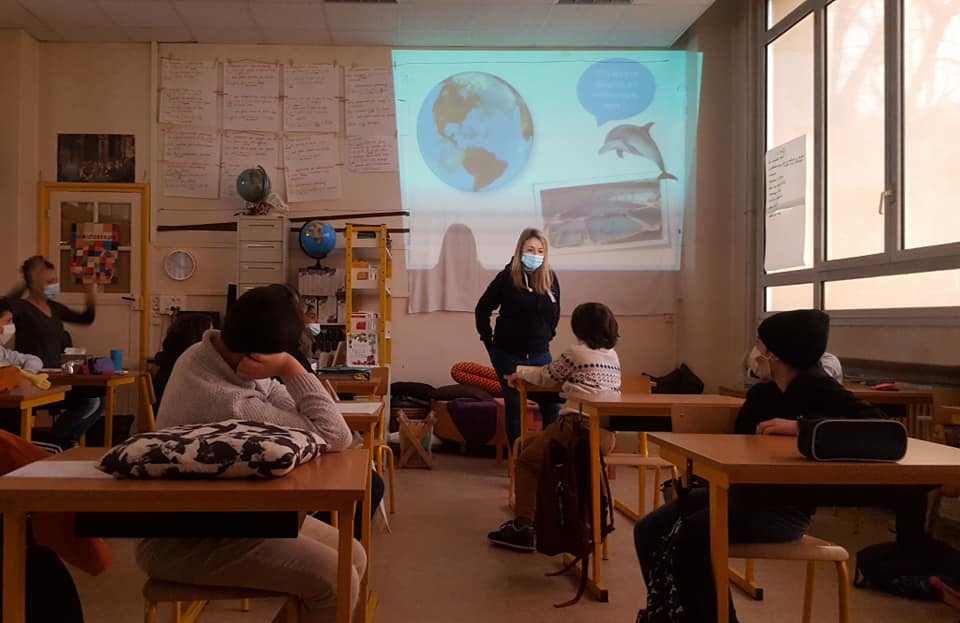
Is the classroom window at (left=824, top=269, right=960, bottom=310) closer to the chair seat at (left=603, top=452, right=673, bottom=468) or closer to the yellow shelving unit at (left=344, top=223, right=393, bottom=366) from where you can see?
the chair seat at (left=603, top=452, right=673, bottom=468)

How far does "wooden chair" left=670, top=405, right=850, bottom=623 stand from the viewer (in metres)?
1.79

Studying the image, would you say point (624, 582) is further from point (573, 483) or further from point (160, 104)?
point (160, 104)

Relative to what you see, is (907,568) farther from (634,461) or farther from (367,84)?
(367,84)

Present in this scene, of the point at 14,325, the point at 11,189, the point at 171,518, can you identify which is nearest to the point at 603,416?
the point at 171,518

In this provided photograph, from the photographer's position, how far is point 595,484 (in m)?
2.64

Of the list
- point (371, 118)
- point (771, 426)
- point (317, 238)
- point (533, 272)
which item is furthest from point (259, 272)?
point (771, 426)

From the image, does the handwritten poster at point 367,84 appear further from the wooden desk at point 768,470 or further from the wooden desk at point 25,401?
the wooden desk at point 768,470

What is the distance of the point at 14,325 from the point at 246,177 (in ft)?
6.89

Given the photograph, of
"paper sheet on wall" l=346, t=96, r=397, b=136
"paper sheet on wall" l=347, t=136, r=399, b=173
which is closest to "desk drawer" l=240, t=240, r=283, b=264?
"paper sheet on wall" l=347, t=136, r=399, b=173

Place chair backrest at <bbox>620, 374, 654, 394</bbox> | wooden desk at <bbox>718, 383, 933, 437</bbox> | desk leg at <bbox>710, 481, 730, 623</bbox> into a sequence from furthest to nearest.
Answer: chair backrest at <bbox>620, 374, 654, 394</bbox>, wooden desk at <bbox>718, 383, 933, 437</bbox>, desk leg at <bbox>710, 481, 730, 623</bbox>

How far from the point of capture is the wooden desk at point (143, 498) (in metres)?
1.21

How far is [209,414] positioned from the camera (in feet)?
4.78

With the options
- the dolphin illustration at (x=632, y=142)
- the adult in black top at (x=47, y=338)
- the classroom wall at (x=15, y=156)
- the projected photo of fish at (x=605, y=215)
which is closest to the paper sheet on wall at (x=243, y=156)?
the classroom wall at (x=15, y=156)

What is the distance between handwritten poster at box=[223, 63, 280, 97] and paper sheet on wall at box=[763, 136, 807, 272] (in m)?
3.96
